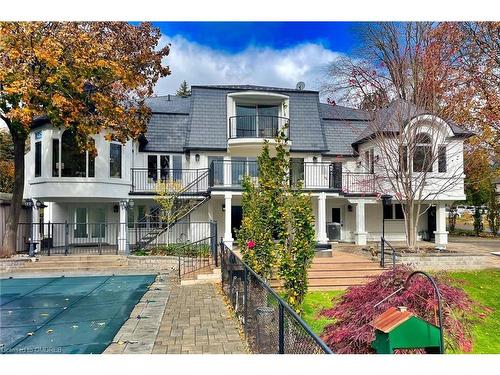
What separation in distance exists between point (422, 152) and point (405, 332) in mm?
11514

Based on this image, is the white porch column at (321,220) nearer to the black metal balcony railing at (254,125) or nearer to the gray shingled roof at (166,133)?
the black metal balcony railing at (254,125)

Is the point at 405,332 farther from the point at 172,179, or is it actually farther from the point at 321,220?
the point at 172,179

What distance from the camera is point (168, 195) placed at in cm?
1430

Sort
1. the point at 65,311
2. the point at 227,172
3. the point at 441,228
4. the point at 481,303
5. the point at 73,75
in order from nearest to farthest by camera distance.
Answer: the point at 65,311, the point at 481,303, the point at 73,75, the point at 227,172, the point at 441,228

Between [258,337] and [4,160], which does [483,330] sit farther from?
[4,160]

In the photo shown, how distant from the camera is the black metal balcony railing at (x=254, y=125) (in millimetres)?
16266

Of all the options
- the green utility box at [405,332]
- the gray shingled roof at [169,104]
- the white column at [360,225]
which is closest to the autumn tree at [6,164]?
the gray shingled roof at [169,104]

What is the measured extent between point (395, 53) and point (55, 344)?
12.3 metres

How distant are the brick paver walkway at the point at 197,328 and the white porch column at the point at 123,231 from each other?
6746 mm

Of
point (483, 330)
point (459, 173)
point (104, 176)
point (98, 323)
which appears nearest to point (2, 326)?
point (98, 323)

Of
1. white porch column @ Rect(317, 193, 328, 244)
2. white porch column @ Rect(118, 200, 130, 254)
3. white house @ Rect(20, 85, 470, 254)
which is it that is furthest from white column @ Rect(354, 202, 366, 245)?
white porch column @ Rect(118, 200, 130, 254)

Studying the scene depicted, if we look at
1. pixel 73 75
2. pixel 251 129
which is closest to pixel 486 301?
pixel 251 129

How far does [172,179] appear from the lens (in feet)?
50.9

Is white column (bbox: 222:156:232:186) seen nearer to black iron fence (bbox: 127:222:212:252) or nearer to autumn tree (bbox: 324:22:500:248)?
black iron fence (bbox: 127:222:212:252)
